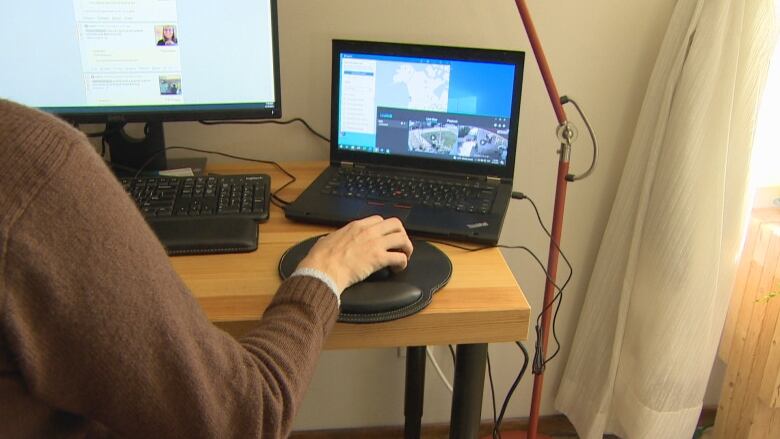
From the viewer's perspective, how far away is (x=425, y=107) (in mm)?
1222

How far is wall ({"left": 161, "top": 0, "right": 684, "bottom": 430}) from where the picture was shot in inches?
53.2

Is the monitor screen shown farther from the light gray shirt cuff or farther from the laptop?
the light gray shirt cuff

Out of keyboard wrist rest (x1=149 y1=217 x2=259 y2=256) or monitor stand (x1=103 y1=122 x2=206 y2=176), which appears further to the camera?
monitor stand (x1=103 y1=122 x2=206 y2=176)

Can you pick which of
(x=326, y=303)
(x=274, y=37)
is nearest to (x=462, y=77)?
(x=274, y=37)

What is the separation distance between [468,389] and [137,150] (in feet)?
2.33

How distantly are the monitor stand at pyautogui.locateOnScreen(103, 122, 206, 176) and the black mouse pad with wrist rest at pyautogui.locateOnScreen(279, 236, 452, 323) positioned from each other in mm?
420

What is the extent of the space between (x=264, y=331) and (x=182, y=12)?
62 centimetres

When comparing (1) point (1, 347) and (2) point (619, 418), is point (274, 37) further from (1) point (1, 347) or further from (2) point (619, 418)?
(2) point (619, 418)

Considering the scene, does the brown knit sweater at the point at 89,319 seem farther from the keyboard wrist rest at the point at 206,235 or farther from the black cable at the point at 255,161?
the black cable at the point at 255,161

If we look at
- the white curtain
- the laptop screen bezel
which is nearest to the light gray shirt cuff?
the laptop screen bezel

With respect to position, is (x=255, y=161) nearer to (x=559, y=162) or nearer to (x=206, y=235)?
(x=206, y=235)

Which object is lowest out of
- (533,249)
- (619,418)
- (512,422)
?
(512,422)

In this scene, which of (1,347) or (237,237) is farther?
(237,237)

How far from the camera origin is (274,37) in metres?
1.19
